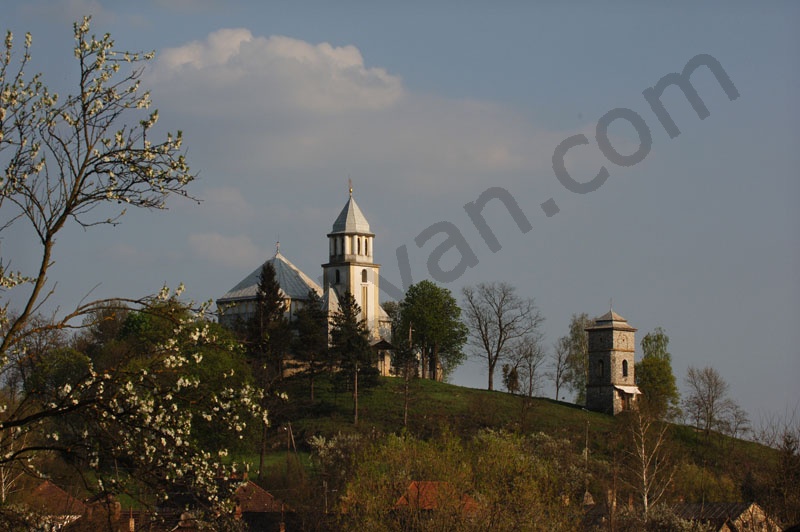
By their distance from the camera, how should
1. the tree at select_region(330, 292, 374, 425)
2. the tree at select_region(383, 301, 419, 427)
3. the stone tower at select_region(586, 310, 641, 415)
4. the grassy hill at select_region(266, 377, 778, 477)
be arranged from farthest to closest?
1. the stone tower at select_region(586, 310, 641, 415)
2. the tree at select_region(383, 301, 419, 427)
3. the tree at select_region(330, 292, 374, 425)
4. the grassy hill at select_region(266, 377, 778, 477)

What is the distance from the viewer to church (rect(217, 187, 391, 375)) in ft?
278

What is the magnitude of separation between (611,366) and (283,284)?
88.4ft

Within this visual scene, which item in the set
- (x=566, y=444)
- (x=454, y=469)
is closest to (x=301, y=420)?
(x=566, y=444)

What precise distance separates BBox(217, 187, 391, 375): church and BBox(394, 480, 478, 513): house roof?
51144 mm

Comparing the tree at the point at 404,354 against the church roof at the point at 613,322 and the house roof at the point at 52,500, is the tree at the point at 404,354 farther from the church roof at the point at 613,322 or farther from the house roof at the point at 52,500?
the house roof at the point at 52,500

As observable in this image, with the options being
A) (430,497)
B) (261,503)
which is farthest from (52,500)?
(430,497)

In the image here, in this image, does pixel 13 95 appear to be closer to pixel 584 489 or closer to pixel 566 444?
pixel 584 489

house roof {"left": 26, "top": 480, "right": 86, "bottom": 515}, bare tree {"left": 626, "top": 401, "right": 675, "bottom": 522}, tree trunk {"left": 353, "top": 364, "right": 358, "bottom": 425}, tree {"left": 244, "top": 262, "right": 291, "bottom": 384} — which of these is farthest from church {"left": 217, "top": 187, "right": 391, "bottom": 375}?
house roof {"left": 26, "top": 480, "right": 86, "bottom": 515}

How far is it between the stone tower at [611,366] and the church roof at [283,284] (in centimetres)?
2306

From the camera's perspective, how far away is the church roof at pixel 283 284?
86812 millimetres

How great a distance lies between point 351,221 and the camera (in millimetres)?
87438

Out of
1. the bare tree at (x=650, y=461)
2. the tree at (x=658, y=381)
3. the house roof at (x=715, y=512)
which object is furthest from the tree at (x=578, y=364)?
the house roof at (x=715, y=512)

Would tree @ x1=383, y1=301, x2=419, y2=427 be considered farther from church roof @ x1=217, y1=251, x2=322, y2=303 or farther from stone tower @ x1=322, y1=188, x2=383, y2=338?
church roof @ x1=217, y1=251, x2=322, y2=303

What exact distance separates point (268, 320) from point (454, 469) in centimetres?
4094
